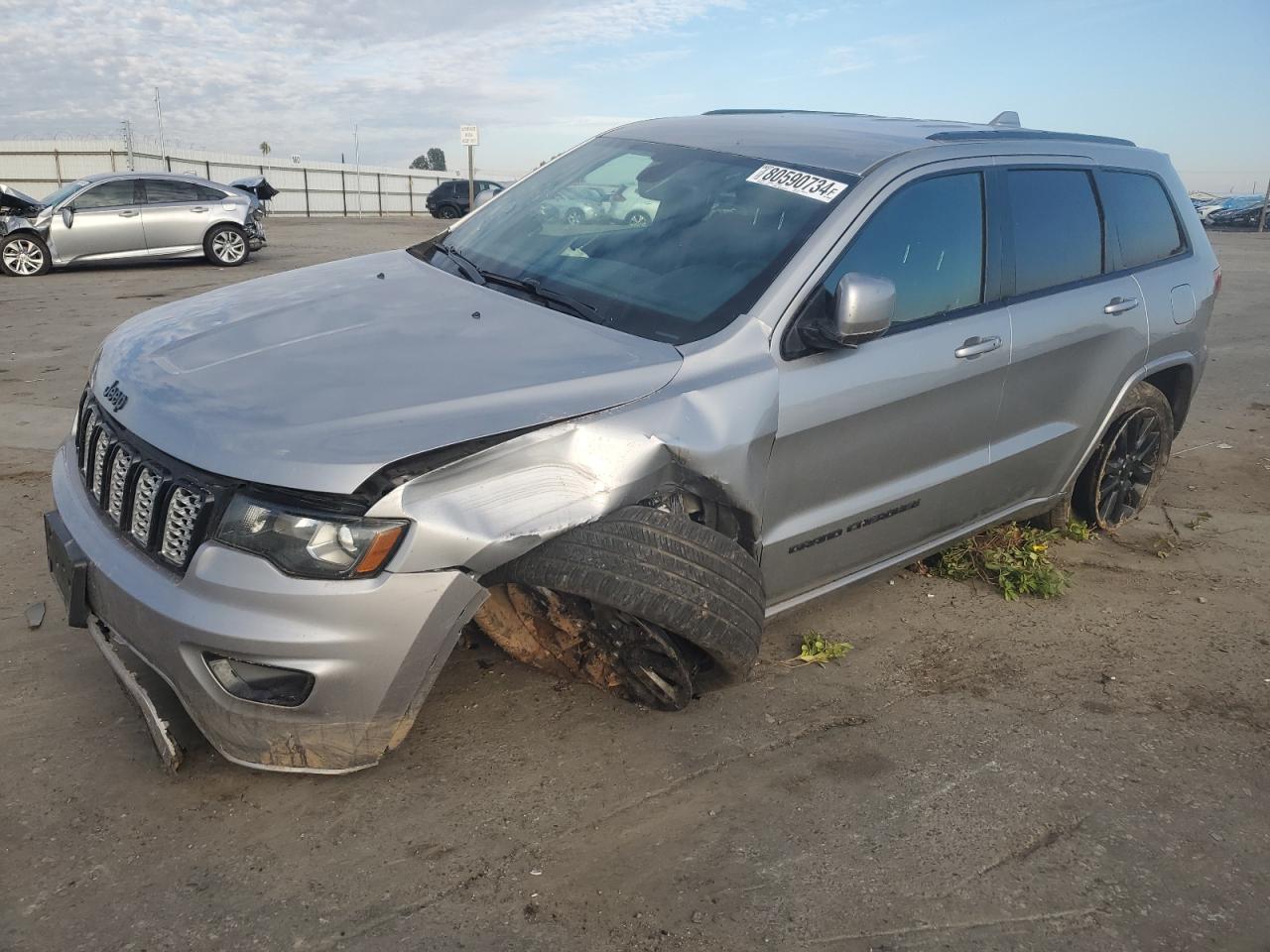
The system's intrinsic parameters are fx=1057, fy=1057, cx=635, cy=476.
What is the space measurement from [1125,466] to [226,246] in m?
14.7

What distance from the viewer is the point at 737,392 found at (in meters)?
3.03

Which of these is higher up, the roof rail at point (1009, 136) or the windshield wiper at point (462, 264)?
the roof rail at point (1009, 136)

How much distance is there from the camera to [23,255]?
14734 millimetres

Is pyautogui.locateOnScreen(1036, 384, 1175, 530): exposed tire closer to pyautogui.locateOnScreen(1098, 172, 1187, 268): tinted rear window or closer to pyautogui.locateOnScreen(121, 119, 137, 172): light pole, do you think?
pyautogui.locateOnScreen(1098, 172, 1187, 268): tinted rear window

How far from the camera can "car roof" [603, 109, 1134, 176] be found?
367cm

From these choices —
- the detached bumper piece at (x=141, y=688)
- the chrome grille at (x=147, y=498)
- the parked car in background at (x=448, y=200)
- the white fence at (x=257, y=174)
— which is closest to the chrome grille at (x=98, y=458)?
the chrome grille at (x=147, y=498)

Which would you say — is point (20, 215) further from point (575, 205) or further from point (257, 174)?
point (257, 174)

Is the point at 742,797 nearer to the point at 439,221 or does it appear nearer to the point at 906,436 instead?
the point at 906,436

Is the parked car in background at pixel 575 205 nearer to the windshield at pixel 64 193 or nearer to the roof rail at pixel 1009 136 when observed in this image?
the roof rail at pixel 1009 136

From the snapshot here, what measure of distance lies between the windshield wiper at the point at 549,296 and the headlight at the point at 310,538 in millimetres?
1081

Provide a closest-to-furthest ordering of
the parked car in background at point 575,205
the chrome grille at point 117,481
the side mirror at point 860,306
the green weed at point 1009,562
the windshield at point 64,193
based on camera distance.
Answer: the chrome grille at point 117,481
the side mirror at point 860,306
the parked car in background at point 575,205
the green weed at point 1009,562
the windshield at point 64,193

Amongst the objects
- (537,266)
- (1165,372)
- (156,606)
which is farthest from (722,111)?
(156,606)

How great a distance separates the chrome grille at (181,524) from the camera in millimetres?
2537

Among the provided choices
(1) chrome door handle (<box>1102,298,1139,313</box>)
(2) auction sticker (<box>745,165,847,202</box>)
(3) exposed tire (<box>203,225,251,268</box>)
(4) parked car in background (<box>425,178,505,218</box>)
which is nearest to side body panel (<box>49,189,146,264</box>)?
(3) exposed tire (<box>203,225,251,268</box>)
